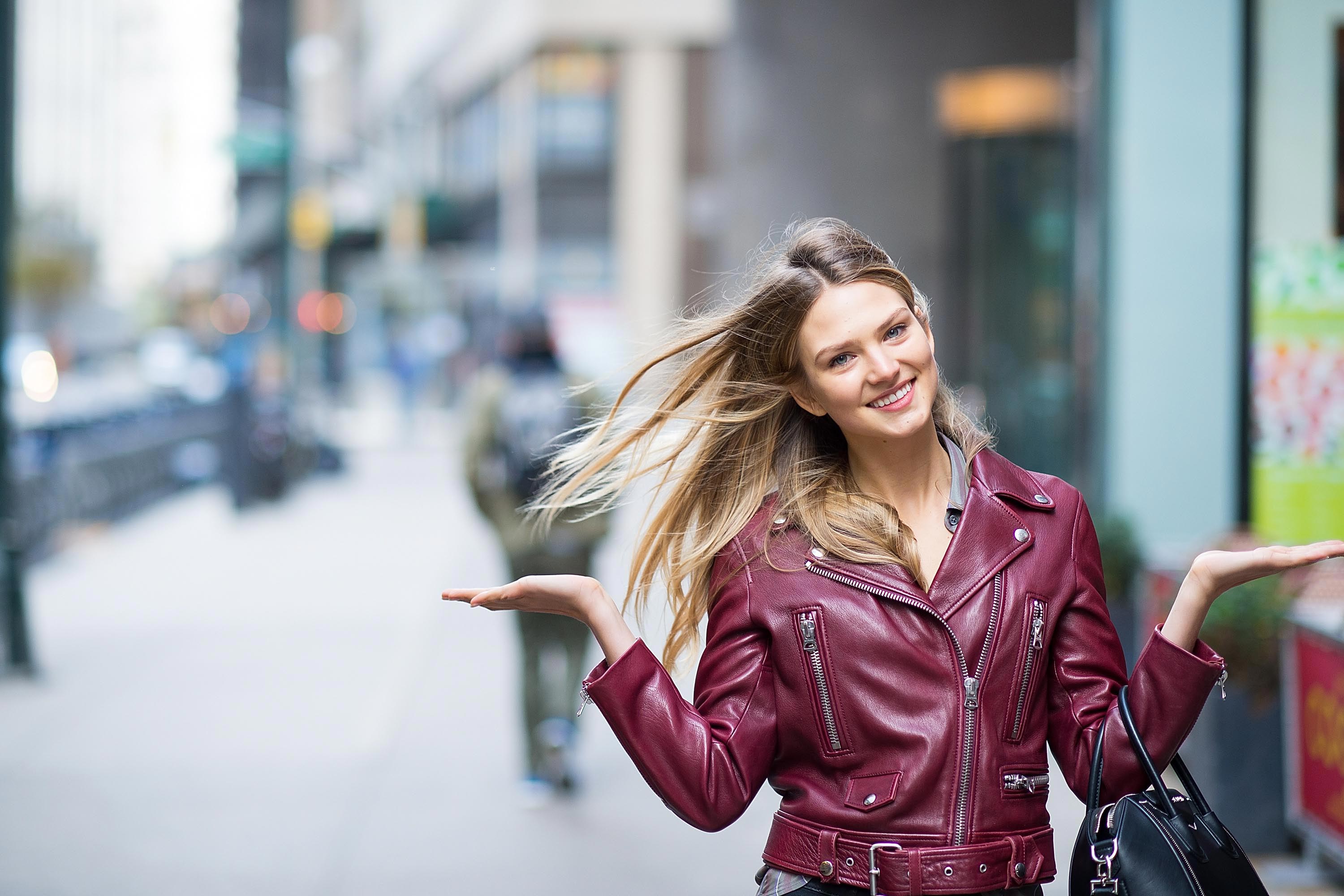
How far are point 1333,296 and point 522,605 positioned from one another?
216 inches

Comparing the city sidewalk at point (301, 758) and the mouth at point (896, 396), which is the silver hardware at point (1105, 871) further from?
the city sidewalk at point (301, 758)

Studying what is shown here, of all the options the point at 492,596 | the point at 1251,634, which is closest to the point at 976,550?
the point at 492,596

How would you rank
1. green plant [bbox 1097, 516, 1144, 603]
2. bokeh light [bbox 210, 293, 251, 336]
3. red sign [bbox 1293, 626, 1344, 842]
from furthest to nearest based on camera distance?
bokeh light [bbox 210, 293, 251, 336], green plant [bbox 1097, 516, 1144, 603], red sign [bbox 1293, 626, 1344, 842]

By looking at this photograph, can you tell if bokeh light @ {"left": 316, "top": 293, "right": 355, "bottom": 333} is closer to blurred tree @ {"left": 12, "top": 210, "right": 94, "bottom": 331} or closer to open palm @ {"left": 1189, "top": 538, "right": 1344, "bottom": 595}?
blurred tree @ {"left": 12, "top": 210, "right": 94, "bottom": 331}

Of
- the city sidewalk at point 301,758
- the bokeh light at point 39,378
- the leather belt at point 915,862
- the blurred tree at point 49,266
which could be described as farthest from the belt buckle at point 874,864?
the blurred tree at point 49,266

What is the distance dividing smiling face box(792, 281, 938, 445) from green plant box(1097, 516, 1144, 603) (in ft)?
16.2

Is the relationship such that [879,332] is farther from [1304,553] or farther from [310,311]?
[310,311]

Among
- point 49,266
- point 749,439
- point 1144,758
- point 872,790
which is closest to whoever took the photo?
point 1144,758

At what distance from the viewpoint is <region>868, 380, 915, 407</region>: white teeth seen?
7.60ft

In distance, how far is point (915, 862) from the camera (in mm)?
2174

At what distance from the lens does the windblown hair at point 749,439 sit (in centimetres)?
239

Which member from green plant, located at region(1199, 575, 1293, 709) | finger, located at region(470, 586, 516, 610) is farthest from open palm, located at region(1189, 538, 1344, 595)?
green plant, located at region(1199, 575, 1293, 709)

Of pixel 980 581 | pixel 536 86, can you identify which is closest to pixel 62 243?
pixel 980 581

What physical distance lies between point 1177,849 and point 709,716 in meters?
0.70
